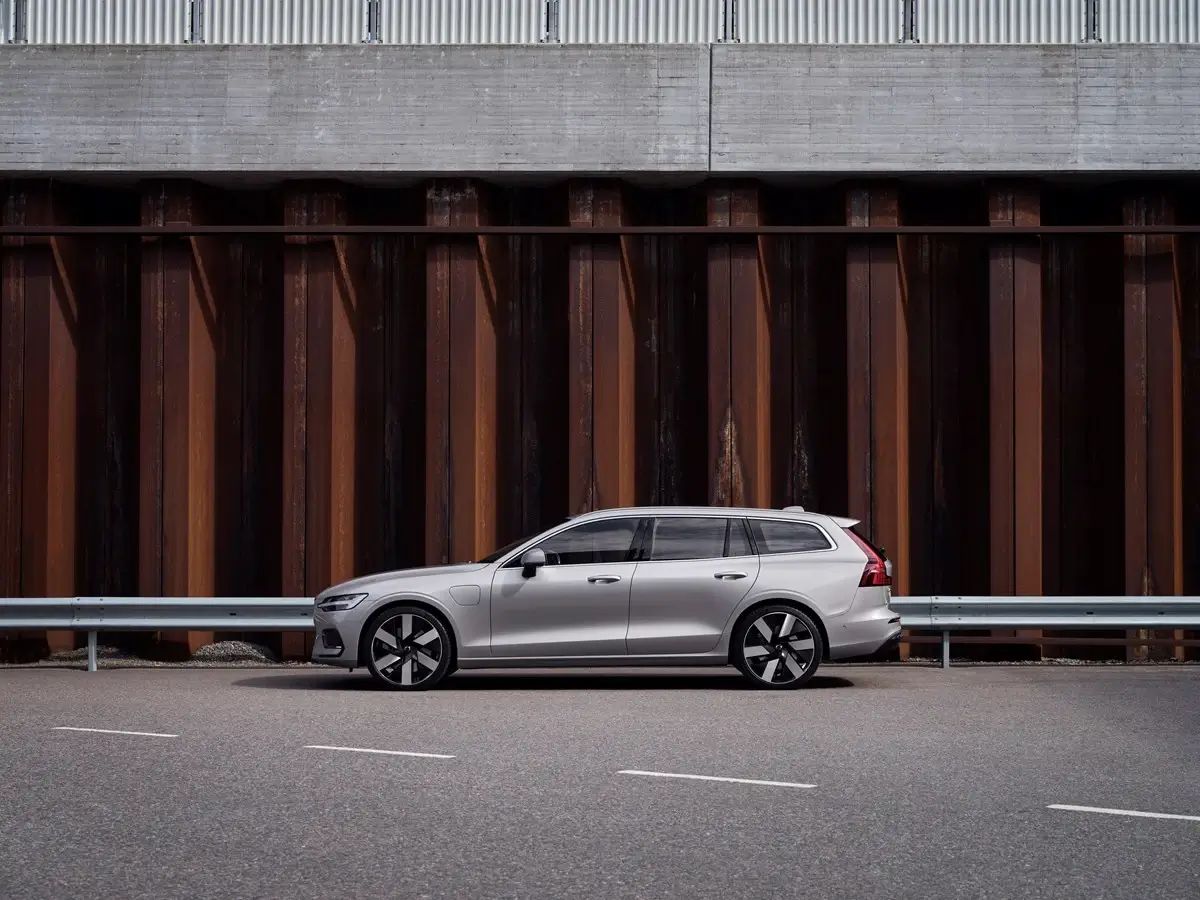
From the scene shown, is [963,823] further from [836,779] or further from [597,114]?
[597,114]

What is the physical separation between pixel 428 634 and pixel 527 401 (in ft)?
14.9

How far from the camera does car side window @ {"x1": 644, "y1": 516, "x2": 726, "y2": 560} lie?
12.6 metres

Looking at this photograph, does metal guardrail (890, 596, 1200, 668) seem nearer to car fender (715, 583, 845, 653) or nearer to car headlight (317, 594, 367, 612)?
car fender (715, 583, 845, 653)

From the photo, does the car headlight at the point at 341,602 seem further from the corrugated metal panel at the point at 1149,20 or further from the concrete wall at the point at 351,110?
the corrugated metal panel at the point at 1149,20

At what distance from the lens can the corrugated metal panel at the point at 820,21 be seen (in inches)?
627

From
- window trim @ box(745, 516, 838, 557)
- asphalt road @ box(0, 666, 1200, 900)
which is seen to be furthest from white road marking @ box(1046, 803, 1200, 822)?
window trim @ box(745, 516, 838, 557)

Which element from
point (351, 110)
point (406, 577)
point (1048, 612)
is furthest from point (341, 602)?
point (1048, 612)

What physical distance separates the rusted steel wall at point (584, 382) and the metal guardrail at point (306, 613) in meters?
1.22

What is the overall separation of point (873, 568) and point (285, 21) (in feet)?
28.1

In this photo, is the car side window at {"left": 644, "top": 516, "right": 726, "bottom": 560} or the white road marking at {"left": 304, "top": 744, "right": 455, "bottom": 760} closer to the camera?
the white road marking at {"left": 304, "top": 744, "right": 455, "bottom": 760}

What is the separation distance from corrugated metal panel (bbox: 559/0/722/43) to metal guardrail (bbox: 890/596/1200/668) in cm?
630

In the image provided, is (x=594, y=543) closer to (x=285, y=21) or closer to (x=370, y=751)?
(x=370, y=751)

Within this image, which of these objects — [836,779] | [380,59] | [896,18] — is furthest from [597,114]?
[836,779]

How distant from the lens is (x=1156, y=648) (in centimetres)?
1548
